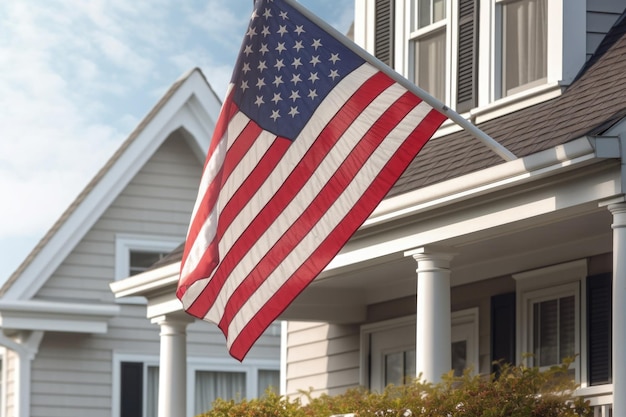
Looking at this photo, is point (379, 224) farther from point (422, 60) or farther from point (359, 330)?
point (359, 330)

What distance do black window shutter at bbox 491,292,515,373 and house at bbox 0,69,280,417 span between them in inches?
369

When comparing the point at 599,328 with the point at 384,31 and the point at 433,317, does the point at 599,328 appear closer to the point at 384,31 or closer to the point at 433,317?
the point at 433,317

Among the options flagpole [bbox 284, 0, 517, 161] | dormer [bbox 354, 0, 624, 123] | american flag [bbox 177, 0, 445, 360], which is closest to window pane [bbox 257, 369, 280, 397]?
dormer [bbox 354, 0, 624, 123]

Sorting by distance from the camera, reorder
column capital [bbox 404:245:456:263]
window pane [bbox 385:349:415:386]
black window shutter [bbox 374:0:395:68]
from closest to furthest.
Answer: column capital [bbox 404:245:456:263], black window shutter [bbox 374:0:395:68], window pane [bbox 385:349:415:386]

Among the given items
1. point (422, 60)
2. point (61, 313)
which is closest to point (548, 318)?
point (422, 60)

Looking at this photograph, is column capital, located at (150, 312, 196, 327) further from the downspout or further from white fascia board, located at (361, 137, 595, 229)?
the downspout

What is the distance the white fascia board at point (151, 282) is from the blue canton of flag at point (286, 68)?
4.67m

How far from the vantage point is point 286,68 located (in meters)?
11.0

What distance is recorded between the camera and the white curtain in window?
22625 millimetres

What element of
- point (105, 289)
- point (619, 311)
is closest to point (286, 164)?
point (619, 311)

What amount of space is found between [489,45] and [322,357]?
194 inches

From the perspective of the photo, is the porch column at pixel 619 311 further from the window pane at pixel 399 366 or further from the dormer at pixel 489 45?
the window pane at pixel 399 366

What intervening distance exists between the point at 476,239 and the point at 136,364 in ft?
38.3

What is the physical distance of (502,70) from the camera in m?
13.6
